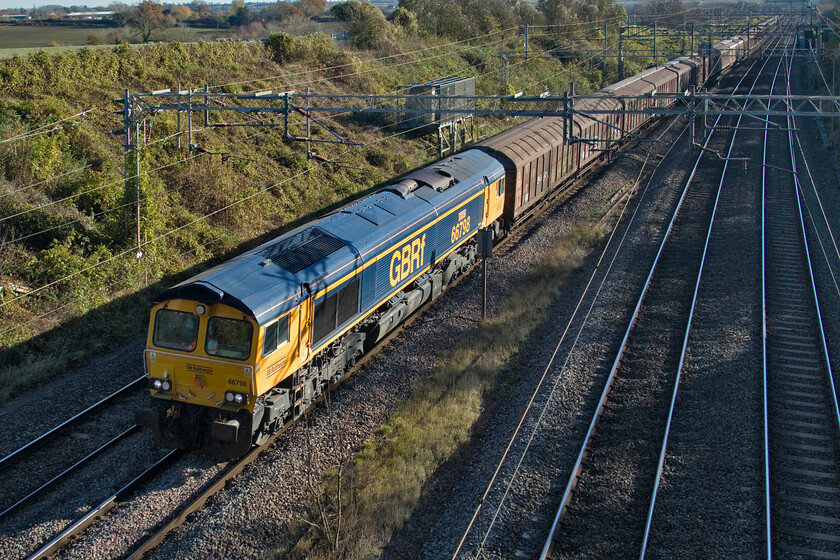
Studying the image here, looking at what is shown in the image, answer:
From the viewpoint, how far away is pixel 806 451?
38.1 feet

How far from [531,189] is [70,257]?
14416 millimetres

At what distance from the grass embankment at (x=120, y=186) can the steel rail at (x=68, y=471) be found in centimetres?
354

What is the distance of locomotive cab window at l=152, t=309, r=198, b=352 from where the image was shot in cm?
1120

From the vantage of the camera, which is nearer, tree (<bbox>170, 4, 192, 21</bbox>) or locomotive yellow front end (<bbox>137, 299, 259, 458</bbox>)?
locomotive yellow front end (<bbox>137, 299, 259, 458</bbox>)

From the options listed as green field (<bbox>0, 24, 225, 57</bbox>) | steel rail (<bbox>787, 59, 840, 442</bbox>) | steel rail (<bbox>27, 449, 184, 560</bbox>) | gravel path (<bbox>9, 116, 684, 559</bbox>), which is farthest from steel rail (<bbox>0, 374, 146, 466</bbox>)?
green field (<bbox>0, 24, 225, 57</bbox>)

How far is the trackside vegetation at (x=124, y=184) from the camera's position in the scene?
56.0 ft

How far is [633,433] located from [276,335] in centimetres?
627

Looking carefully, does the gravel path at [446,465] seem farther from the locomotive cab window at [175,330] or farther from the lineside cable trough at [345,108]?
the lineside cable trough at [345,108]

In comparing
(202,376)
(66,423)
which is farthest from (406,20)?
(202,376)

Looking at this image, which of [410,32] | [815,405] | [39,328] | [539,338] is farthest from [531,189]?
[410,32]

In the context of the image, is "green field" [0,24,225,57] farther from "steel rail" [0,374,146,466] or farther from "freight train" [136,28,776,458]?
"steel rail" [0,374,146,466]

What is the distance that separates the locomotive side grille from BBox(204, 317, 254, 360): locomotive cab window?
5.16ft

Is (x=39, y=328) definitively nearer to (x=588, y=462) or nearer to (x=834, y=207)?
(x=588, y=462)

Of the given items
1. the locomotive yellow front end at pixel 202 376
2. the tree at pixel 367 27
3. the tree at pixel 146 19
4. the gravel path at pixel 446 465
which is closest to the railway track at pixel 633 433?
the gravel path at pixel 446 465
